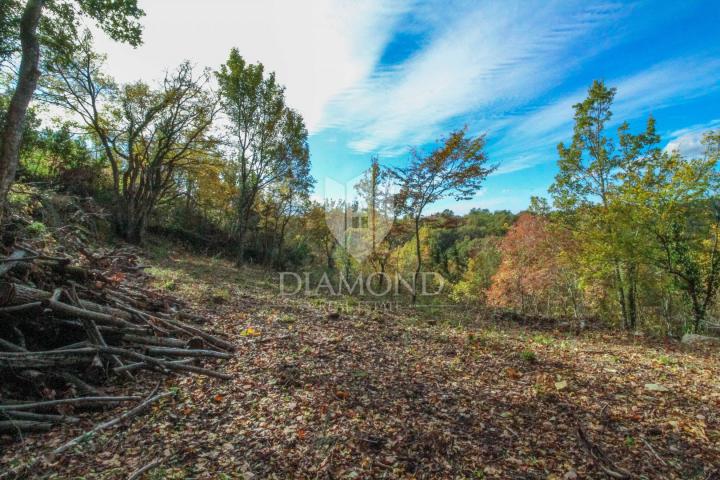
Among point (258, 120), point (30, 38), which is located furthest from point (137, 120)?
point (30, 38)

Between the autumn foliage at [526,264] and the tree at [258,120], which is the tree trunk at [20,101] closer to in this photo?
the tree at [258,120]

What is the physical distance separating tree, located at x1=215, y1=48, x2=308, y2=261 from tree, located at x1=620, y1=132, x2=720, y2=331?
1479 centimetres

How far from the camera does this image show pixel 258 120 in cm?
1477

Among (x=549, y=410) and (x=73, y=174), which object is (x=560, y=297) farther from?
(x=73, y=174)

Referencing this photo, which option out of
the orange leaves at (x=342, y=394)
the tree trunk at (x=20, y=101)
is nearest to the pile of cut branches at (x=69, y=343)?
the tree trunk at (x=20, y=101)

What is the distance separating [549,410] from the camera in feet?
11.5

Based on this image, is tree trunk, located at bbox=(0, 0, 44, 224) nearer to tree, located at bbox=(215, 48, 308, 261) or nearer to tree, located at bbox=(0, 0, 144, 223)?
tree, located at bbox=(0, 0, 144, 223)

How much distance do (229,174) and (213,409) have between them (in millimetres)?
19358

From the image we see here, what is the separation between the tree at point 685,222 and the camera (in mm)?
9586

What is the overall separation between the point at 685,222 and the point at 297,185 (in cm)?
1830

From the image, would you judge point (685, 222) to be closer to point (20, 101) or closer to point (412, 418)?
point (412, 418)

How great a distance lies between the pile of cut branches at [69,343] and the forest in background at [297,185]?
1.69m

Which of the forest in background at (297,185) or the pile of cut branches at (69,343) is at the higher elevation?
the forest in background at (297,185)

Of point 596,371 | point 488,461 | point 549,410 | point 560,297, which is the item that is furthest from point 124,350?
point 560,297
